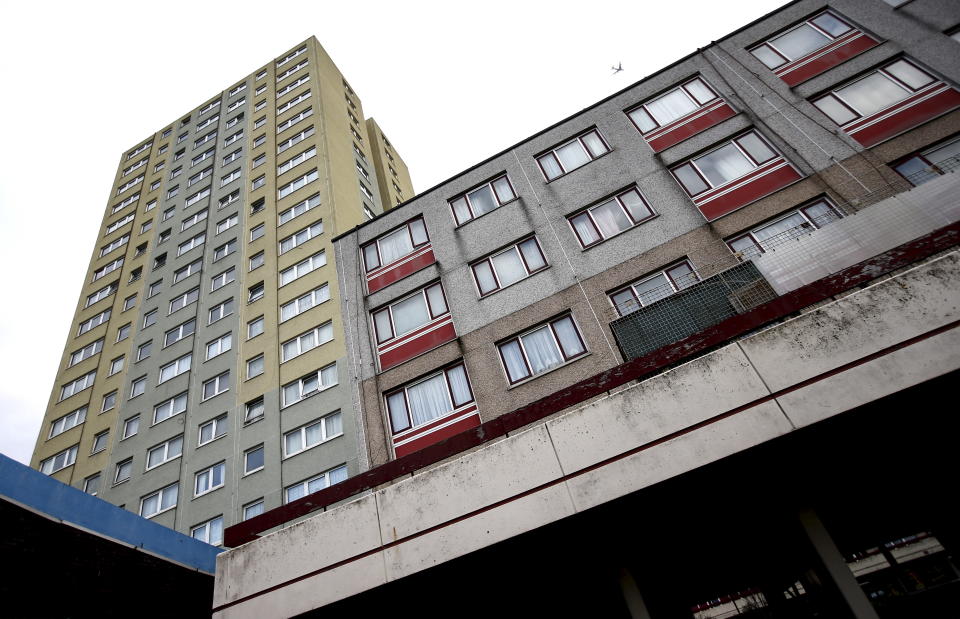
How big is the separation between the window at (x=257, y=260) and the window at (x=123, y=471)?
10383 millimetres

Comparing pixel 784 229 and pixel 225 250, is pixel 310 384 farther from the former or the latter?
pixel 784 229

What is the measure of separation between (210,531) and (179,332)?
12.0 meters

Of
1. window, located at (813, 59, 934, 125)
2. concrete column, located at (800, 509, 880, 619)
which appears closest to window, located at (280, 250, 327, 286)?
window, located at (813, 59, 934, 125)

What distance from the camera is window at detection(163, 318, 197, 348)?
2605 centimetres

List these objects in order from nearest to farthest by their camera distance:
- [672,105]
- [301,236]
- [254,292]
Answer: [672,105] < [254,292] < [301,236]

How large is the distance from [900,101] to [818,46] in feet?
12.1

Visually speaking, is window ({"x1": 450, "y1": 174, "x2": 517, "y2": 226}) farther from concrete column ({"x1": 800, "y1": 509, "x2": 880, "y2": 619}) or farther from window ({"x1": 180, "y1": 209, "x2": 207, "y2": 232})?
window ({"x1": 180, "y1": 209, "x2": 207, "y2": 232})

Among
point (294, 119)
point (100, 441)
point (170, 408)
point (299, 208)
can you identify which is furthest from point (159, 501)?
point (294, 119)

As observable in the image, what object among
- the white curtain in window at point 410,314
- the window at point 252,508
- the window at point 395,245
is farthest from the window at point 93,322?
the white curtain in window at point 410,314

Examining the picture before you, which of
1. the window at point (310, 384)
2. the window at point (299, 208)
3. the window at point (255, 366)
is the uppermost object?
the window at point (299, 208)

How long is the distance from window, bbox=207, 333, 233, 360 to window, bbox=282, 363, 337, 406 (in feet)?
16.9

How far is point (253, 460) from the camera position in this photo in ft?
64.1

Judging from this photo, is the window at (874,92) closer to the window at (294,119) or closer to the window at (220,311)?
the window at (220,311)

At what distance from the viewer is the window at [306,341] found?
21498mm
